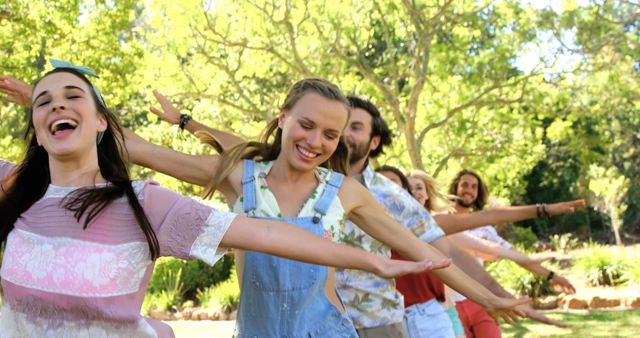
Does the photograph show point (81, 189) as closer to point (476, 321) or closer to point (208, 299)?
point (476, 321)

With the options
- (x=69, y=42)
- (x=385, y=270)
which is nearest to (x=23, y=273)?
(x=385, y=270)

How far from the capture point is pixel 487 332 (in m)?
6.39

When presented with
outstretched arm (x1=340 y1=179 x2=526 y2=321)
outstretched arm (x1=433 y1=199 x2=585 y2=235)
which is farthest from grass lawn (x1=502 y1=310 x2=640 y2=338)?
outstretched arm (x1=340 y1=179 x2=526 y2=321)

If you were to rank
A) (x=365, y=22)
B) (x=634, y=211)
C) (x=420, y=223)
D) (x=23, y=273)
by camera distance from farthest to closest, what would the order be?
(x=634, y=211) < (x=365, y=22) < (x=420, y=223) < (x=23, y=273)

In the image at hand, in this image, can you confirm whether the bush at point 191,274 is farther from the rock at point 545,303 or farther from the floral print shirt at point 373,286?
the floral print shirt at point 373,286

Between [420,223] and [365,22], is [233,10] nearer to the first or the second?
[365,22]

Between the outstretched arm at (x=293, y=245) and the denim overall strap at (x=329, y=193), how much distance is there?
3.14 feet

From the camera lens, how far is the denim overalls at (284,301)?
10.8ft

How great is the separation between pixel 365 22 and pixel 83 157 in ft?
47.7

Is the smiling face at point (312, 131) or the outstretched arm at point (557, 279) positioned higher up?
the smiling face at point (312, 131)

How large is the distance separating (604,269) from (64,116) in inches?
684

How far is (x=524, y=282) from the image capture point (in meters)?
16.9

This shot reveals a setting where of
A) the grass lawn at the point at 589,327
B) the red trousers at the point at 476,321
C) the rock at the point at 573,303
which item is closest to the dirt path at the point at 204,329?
the grass lawn at the point at 589,327

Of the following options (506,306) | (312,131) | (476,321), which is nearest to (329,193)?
(312,131)
